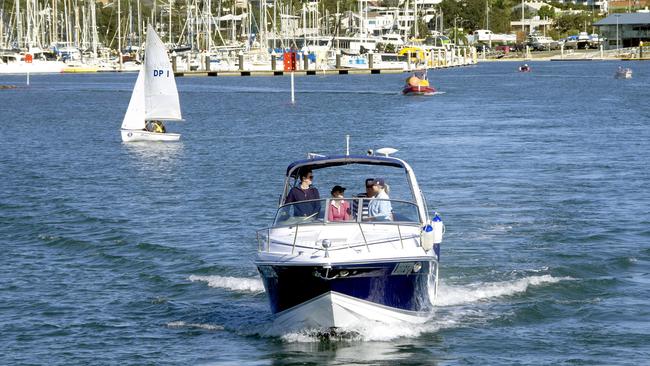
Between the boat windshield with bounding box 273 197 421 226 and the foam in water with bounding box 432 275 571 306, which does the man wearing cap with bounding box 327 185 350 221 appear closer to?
the boat windshield with bounding box 273 197 421 226

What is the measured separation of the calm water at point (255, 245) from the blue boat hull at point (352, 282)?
2.44 ft

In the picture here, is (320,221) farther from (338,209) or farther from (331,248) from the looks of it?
(331,248)

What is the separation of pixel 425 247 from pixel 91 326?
6.83 m

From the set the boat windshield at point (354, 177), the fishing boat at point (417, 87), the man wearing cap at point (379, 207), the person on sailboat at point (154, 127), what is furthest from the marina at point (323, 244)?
the fishing boat at point (417, 87)

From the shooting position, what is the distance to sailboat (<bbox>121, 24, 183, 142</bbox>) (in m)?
63.3

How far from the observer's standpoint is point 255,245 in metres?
30.9

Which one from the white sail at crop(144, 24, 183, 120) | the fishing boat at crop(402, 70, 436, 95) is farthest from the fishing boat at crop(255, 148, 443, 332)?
the fishing boat at crop(402, 70, 436, 95)

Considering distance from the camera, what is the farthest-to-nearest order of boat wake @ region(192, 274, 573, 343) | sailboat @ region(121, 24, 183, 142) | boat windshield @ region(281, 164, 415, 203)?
sailboat @ region(121, 24, 183, 142), boat windshield @ region(281, 164, 415, 203), boat wake @ region(192, 274, 573, 343)

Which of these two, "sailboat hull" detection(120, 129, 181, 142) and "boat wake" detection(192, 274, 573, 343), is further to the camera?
"sailboat hull" detection(120, 129, 181, 142)

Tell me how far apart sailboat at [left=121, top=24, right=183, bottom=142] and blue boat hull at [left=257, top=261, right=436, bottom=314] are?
43109mm

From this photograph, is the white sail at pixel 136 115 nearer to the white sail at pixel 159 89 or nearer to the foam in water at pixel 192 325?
the white sail at pixel 159 89

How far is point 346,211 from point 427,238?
1698mm

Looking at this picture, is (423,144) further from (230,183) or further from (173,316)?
(173,316)

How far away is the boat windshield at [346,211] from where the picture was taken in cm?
2173
